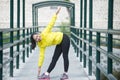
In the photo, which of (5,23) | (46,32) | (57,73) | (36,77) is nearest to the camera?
(46,32)

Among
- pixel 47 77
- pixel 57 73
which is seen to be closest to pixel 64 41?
pixel 47 77

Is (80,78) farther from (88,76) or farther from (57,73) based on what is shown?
(57,73)

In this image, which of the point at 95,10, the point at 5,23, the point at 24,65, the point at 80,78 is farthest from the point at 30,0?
the point at 80,78

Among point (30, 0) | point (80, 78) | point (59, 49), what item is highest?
point (30, 0)

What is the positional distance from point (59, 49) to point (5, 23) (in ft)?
98.5

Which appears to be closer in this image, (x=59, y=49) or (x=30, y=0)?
(x=59, y=49)

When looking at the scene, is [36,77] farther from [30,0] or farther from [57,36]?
[30,0]

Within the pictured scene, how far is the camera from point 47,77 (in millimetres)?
7578

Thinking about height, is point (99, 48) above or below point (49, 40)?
below

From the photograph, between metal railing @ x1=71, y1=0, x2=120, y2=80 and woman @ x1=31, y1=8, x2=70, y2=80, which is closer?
metal railing @ x1=71, y1=0, x2=120, y2=80

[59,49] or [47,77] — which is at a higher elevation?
[59,49]

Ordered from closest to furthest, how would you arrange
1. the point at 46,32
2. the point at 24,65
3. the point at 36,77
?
the point at 46,32, the point at 36,77, the point at 24,65

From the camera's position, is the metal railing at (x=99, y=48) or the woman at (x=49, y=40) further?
the woman at (x=49, y=40)

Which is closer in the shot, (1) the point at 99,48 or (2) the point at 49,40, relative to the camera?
(1) the point at 99,48
